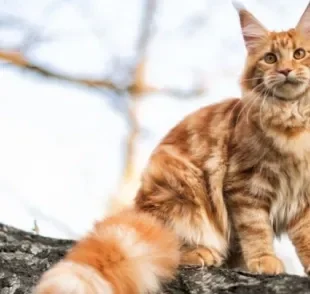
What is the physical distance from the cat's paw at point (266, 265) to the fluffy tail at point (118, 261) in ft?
0.79

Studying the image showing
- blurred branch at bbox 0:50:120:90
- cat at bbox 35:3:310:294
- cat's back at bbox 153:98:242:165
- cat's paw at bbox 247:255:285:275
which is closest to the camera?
cat's paw at bbox 247:255:285:275

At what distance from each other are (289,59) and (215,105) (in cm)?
44

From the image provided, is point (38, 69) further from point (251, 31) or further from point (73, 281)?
point (73, 281)

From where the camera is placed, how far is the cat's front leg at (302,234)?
6.33 ft

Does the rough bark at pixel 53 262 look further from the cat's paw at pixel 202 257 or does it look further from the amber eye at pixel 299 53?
the amber eye at pixel 299 53

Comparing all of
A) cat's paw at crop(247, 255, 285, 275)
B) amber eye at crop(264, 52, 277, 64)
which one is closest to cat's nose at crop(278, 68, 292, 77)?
amber eye at crop(264, 52, 277, 64)

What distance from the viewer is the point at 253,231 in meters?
1.99

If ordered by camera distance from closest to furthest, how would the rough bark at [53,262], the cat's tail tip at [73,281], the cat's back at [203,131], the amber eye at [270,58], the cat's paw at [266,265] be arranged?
1. the cat's tail tip at [73,281]
2. the rough bark at [53,262]
3. the cat's paw at [266,265]
4. the amber eye at [270,58]
5. the cat's back at [203,131]

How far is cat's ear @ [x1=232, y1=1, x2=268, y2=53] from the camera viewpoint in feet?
7.32

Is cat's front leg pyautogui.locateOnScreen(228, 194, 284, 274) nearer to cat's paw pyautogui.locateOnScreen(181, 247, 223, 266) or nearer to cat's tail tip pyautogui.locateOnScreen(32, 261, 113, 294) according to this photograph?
cat's paw pyautogui.locateOnScreen(181, 247, 223, 266)

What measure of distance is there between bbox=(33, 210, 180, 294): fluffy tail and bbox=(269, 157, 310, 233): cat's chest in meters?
0.36

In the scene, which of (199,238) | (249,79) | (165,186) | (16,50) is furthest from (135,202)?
(16,50)

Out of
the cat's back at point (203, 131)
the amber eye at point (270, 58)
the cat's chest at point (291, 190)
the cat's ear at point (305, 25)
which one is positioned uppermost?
the cat's ear at point (305, 25)

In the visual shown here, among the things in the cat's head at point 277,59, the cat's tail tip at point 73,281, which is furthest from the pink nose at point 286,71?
the cat's tail tip at point 73,281
